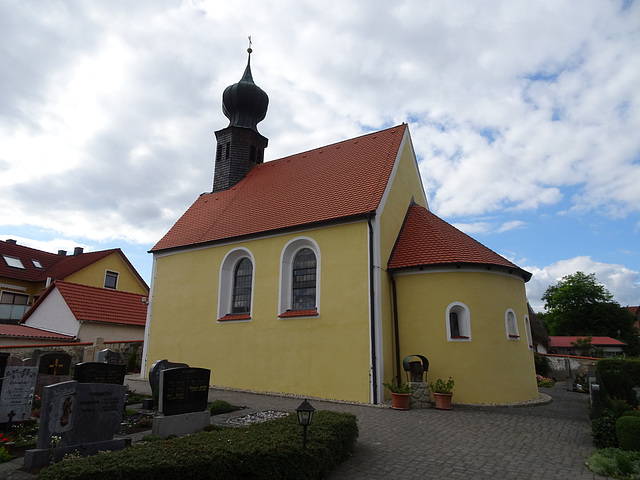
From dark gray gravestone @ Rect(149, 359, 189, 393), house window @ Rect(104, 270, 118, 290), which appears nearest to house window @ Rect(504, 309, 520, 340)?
dark gray gravestone @ Rect(149, 359, 189, 393)

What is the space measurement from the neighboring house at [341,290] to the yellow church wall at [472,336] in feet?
0.11

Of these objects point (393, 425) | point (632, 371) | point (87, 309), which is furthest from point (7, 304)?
point (632, 371)

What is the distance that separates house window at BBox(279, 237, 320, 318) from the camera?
13.6 m

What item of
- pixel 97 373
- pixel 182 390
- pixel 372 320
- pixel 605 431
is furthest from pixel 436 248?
pixel 97 373

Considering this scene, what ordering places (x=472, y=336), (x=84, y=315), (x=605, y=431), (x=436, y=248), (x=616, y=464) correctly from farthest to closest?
1. (x=84, y=315)
2. (x=436, y=248)
3. (x=472, y=336)
4. (x=605, y=431)
5. (x=616, y=464)

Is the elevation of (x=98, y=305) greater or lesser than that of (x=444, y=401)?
greater

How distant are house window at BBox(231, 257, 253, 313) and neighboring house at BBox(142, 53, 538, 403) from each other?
6cm

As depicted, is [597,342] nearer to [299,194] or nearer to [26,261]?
[299,194]

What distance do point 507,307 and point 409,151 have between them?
739cm

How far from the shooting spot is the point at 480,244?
1427 cm

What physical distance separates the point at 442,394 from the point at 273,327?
18.5 ft

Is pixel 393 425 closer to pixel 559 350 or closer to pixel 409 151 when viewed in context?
pixel 409 151

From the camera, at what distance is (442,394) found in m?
10.8

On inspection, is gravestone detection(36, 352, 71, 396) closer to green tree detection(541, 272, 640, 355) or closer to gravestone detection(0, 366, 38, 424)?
gravestone detection(0, 366, 38, 424)
